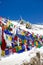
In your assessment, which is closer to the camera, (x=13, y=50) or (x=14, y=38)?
(x=13, y=50)

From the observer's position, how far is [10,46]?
11.7 meters

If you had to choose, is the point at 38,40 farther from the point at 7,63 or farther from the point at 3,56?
the point at 7,63

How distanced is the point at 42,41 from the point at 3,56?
6964 millimetres

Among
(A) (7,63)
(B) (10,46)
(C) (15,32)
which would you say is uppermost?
(C) (15,32)

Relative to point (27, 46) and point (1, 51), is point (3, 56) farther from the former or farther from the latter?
point (27, 46)

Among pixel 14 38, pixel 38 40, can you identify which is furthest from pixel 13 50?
pixel 38 40

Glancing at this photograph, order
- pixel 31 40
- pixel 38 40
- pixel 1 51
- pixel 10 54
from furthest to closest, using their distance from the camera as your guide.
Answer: pixel 38 40 → pixel 31 40 → pixel 10 54 → pixel 1 51

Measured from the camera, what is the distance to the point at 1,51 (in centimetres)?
1048

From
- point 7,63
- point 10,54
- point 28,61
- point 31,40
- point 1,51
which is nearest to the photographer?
point 28,61

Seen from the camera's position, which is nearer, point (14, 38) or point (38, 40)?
point (14, 38)

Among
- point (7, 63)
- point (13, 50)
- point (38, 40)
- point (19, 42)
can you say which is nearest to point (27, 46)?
point (19, 42)

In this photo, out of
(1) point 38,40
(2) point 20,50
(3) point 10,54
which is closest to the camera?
(3) point 10,54

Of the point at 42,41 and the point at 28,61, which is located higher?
the point at 42,41

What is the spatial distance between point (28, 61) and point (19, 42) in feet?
16.0
